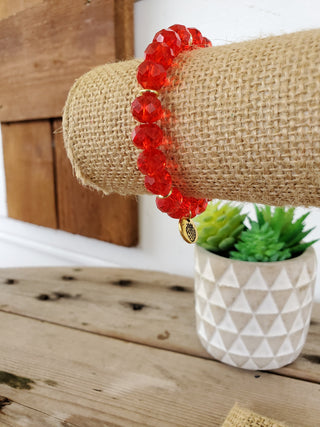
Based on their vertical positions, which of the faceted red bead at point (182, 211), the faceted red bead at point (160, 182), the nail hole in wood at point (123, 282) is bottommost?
the nail hole in wood at point (123, 282)

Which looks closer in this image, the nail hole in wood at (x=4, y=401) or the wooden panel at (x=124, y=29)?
the nail hole in wood at (x=4, y=401)

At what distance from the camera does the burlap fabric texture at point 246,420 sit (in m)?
0.30

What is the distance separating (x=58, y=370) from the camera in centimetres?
39

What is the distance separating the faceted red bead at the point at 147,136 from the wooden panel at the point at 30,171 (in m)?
0.72

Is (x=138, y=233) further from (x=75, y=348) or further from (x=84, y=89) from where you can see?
(x=84, y=89)

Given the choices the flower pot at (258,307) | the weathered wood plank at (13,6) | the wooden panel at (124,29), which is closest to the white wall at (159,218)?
the wooden panel at (124,29)

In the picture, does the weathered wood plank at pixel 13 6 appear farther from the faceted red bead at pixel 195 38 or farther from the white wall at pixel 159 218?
the faceted red bead at pixel 195 38

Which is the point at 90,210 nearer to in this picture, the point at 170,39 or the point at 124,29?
the point at 124,29

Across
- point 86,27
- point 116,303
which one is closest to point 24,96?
point 86,27

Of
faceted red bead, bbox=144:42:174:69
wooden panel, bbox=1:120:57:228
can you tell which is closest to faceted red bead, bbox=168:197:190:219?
faceted red bead, bbox=144:42:174:69

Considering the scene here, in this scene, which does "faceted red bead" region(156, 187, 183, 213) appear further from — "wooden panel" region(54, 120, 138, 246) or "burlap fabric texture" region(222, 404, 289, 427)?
"wooden panel" region(54, 120, 138, 246)

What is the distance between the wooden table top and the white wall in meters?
0.22

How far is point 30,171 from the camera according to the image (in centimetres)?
99

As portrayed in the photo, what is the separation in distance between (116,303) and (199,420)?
27cm
